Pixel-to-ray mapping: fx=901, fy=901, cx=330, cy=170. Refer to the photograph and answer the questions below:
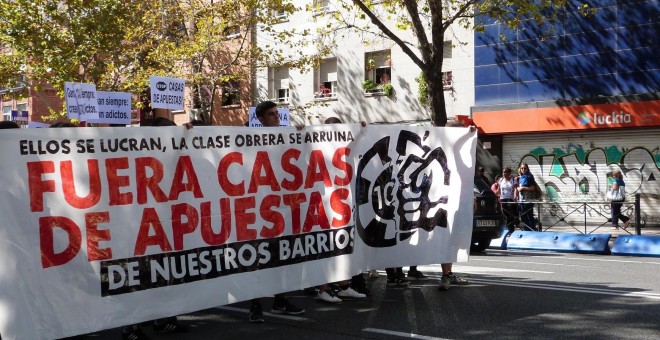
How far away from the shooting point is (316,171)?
8.66m

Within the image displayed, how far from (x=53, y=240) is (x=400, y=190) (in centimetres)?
421

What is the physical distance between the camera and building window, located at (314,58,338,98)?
32312 millimetres

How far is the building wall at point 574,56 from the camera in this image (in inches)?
943

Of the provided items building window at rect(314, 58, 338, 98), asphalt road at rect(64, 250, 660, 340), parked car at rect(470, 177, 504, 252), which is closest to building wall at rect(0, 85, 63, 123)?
building window at rect(314, 58, 338, 98)

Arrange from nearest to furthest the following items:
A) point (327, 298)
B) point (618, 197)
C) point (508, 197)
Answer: point (327, 298) → point (618, 197) → point (508, 197)

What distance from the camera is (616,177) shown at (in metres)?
22.2

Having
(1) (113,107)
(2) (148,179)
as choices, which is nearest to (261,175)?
(2) (148,179)

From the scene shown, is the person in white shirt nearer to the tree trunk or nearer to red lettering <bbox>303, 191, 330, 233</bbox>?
the tree trunk

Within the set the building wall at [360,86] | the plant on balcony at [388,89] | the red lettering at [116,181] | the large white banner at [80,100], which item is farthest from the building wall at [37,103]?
the red lettering at [116,181]

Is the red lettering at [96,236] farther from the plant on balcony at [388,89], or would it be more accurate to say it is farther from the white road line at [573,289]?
the plant on balcony at [388,89]

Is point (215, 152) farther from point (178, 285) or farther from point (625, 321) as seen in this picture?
point (625, 321)

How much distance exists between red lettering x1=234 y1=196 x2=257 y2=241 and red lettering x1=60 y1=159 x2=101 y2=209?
55.7 inches

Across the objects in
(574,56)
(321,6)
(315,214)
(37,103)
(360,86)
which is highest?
(321,6)

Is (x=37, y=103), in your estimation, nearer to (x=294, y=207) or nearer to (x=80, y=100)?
(x=80, y=100)
